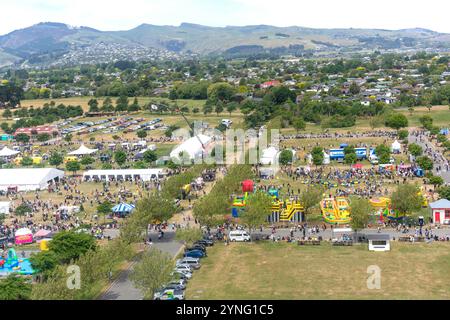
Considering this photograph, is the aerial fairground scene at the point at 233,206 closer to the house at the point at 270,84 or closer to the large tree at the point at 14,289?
the large tree at the point at 14,289

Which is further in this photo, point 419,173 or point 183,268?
point 419,173

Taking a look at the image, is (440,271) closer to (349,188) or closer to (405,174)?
(349,188)

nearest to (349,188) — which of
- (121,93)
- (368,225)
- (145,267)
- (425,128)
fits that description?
(368,225)

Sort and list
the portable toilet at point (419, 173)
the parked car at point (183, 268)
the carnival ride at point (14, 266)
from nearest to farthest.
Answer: the parked car at point (183, 268)
the carnival ride at point (14, 266)
the portable toilet at point (419, 173)

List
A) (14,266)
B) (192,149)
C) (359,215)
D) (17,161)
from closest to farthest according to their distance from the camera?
(14,266), (359,215), (192,149), (17,161)

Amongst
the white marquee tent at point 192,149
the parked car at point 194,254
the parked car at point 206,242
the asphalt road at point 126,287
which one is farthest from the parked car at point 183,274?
the white marquee tent at point 192,149

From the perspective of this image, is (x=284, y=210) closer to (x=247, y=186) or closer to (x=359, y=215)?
(x=359, y=215)

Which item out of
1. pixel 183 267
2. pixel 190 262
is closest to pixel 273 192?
pixel 190 262
